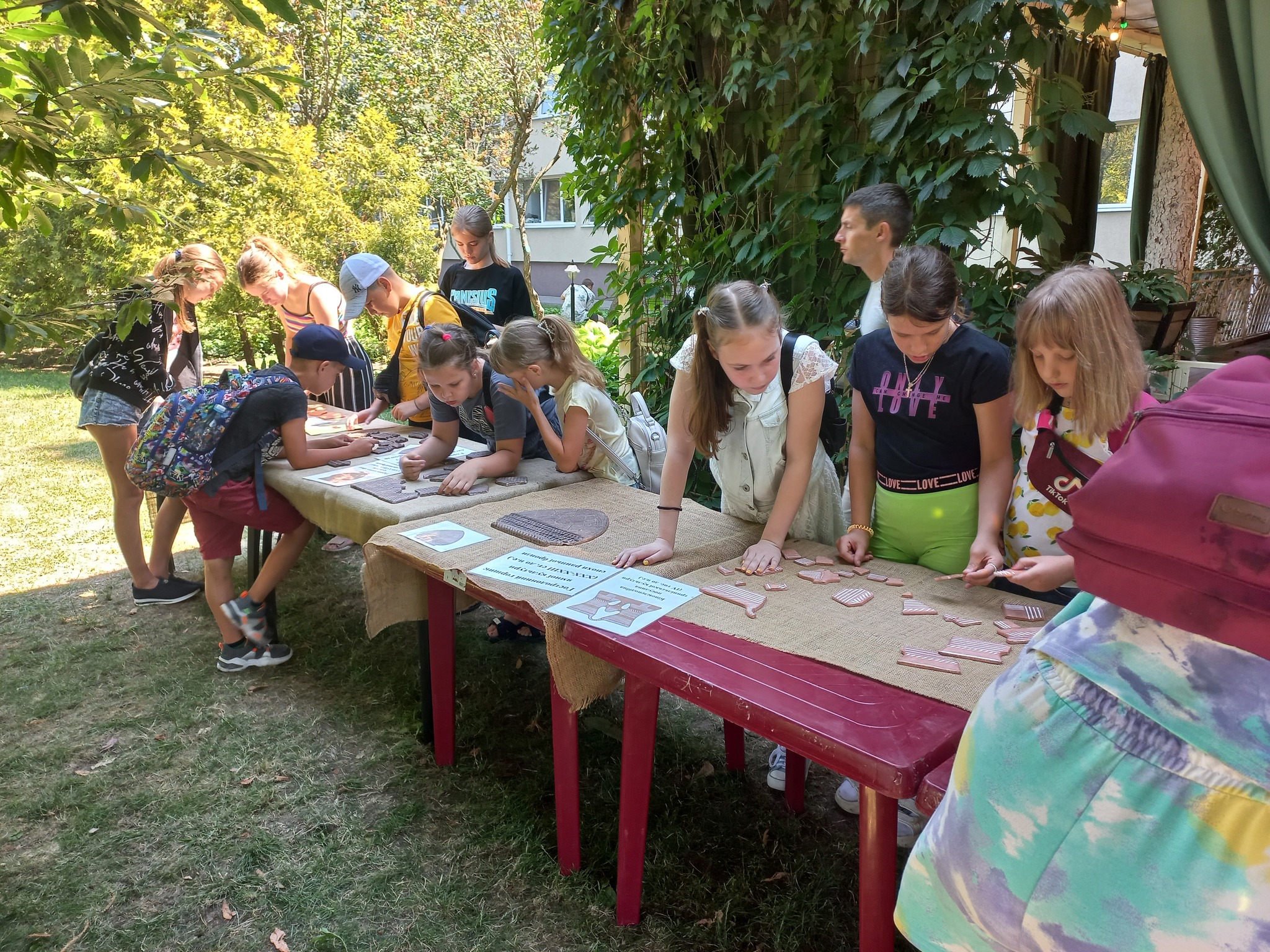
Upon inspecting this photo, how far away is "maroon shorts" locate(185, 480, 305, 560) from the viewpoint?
3352 millimetres

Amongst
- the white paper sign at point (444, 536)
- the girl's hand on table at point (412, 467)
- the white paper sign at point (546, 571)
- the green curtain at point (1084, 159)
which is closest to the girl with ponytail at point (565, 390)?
the girl's hand on table at point (412, 467)

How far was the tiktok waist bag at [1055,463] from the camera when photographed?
6.39 ft

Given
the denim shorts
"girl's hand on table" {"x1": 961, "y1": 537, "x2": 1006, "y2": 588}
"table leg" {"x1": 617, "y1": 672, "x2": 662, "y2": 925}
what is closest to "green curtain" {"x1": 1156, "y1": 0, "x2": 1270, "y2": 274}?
"girl's hand on table" {"x1": 961, "y1": 537, "x2": 1006, "y2": 588}

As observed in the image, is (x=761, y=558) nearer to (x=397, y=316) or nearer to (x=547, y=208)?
(x=397, y=316)

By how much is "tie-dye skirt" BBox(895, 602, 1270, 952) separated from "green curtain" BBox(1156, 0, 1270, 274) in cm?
268

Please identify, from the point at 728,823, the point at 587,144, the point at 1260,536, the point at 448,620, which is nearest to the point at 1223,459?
the point at 1260,536

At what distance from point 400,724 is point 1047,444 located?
8.07ft

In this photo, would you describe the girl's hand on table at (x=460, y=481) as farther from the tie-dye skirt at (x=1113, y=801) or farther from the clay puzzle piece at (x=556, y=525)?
the tie-dye skirt at (x=1113, y=801)

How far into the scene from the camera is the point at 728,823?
8.39 ft

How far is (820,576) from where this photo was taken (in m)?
2.10

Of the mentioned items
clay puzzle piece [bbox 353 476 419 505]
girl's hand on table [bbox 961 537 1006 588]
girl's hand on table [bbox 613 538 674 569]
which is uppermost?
girl's hand on table [bbox 961 537 1006 588]

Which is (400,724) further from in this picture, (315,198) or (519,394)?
(315,198)

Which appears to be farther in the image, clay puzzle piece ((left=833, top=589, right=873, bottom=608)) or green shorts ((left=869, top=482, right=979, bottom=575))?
green shorts ((left=869, top=482, right=979, bottom=575))

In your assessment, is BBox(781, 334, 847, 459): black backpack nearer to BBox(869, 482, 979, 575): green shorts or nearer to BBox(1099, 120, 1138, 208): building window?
BBox(869, 482, 979, 575): green shorts
